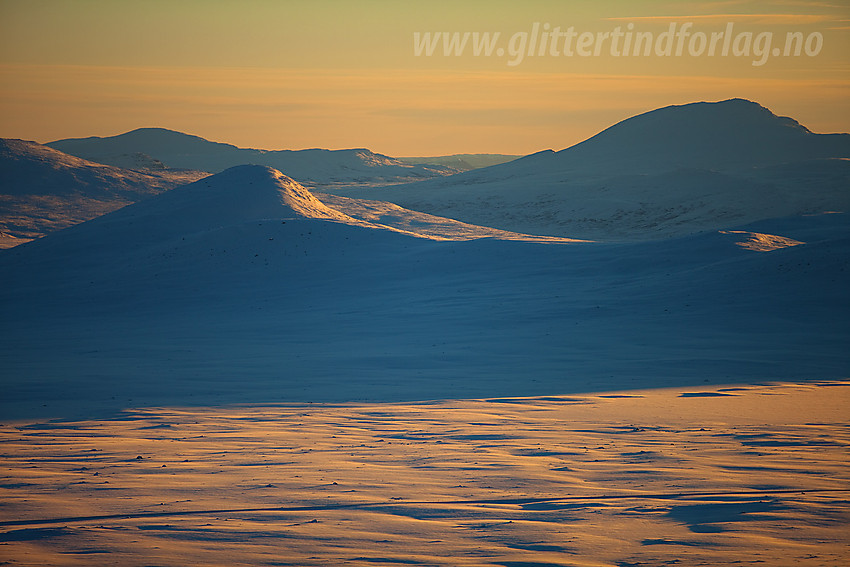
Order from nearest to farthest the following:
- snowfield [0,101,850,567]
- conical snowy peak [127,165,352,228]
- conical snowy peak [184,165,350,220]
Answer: snowfield [0,101,850,567] < conical snowy peak [127,165,352,228] < conical snowy peak [184,165,350,220]

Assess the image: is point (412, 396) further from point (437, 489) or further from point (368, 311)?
point (368, 311)

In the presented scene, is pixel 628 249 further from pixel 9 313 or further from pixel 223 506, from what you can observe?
pixel 223 506

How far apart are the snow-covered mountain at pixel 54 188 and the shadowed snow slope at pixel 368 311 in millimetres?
20067

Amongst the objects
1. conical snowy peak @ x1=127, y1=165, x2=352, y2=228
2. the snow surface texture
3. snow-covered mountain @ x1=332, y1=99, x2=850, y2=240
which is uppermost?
snow-covered mountain @ x1=332, y1=99, x2=850, y2=240

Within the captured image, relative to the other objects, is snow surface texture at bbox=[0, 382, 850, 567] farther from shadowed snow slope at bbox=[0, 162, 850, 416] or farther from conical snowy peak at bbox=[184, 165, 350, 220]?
conical snowy peak at bbox=[184, 165, 350, 220]

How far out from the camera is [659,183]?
252ft

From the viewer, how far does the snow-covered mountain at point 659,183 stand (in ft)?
214

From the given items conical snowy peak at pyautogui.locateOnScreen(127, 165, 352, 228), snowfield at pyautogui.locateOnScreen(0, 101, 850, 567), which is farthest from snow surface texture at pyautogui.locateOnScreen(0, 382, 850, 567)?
conical snowy peak at pyautogui.locateOnScreen(127, 165, 352, 228)

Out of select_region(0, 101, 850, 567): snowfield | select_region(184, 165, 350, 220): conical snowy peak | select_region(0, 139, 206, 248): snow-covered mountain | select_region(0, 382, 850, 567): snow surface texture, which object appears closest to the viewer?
select_region(0, 382, 850, 567): snow surface texture

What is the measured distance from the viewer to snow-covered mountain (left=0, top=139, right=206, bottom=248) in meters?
60.2

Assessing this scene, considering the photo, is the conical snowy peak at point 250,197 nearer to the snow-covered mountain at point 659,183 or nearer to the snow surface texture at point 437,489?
the snow-covered mountain at point 659,183

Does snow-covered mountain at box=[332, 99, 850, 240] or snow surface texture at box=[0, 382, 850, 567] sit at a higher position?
snow-covered mountain at box=[332, 99, 850, 240]

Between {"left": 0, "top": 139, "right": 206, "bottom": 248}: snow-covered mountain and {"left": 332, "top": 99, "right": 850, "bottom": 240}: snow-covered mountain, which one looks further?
{"left": 332, "top": 99, "right": 850, "bottom": 240}: snow-covered mountain

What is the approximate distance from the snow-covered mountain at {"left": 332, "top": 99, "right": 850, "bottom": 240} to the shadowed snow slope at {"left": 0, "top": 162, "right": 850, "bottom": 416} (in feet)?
64.8
